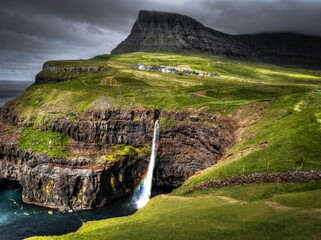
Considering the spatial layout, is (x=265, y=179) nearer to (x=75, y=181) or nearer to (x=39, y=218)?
(x=75, y=181)

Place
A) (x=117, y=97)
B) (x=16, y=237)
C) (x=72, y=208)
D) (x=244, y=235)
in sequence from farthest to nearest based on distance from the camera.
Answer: (x=117, y=97) → (x=72, y=208) → (x=16, y=237) → (x=244, y=235)

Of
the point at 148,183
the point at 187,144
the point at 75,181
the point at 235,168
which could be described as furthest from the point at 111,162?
the point at 235,168

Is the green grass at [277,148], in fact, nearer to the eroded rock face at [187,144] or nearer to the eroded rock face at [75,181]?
the eroded rock face at [187,144]

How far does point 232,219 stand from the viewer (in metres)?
40.7

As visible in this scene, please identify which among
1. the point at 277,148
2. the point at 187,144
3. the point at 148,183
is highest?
the point at 277,148

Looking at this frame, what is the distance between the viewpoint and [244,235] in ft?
115

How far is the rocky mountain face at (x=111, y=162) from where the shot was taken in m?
95.6

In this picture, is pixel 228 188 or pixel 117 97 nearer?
pixel 228 188

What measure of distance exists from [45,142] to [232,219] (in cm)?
8266

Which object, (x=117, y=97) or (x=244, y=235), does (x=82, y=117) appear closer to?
(x=117, y=97)

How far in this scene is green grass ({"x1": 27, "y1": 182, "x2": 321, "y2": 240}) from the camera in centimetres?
3541

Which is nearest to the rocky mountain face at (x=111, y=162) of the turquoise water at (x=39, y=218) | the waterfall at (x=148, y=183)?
the waterfall at (x=148, y=183)

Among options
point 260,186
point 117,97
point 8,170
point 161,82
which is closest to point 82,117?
point 117,97

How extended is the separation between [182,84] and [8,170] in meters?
91.6
